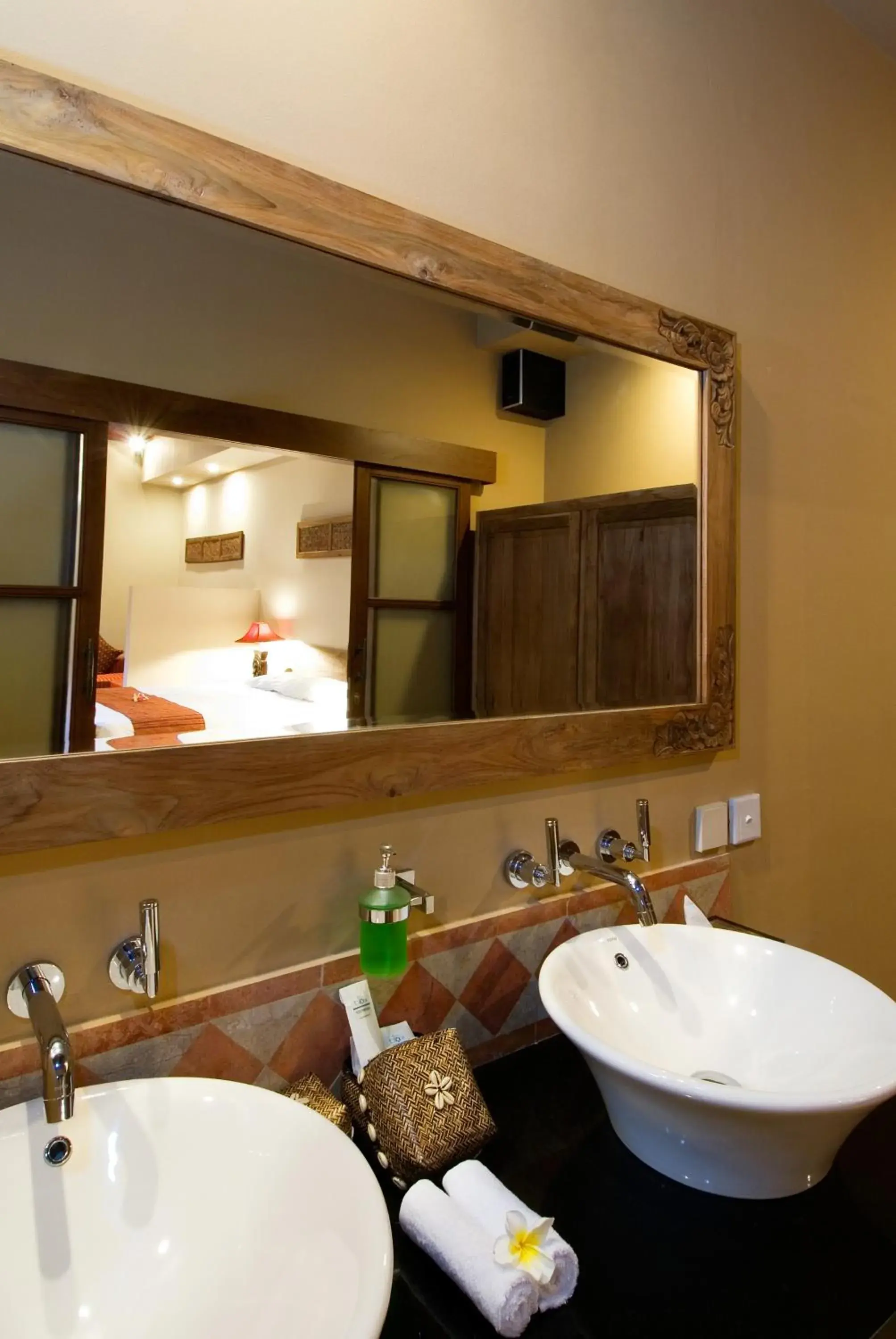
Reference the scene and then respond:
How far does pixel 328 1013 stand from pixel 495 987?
11.1 inches

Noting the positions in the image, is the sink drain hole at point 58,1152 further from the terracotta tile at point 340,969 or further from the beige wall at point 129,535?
the beige wall at point 129,535

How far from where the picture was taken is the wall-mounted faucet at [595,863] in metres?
1.16

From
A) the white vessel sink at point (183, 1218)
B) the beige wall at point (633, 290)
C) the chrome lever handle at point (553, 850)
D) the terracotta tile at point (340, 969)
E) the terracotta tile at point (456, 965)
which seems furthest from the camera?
the chrome lever handle at point (553, 850)

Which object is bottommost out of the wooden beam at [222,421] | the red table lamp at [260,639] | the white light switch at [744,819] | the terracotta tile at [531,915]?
the terracotta tile at [531,915]

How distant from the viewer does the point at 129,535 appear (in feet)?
2.83

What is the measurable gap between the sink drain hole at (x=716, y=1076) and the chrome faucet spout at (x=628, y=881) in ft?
0.67

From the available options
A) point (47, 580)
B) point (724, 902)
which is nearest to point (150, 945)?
point (47, 580)

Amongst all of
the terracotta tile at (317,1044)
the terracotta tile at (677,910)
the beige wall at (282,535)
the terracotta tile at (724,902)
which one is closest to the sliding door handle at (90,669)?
the beige wall at (282,535)

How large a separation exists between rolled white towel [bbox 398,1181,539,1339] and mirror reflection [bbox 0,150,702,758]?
0.54 meters

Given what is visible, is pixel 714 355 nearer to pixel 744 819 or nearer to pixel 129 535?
pixel 744 819

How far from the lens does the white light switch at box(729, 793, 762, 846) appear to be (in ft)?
5.03

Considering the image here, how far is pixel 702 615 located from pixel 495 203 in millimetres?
780

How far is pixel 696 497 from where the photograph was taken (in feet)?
4.72

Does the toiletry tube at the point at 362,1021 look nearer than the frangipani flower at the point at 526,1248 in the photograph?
No
